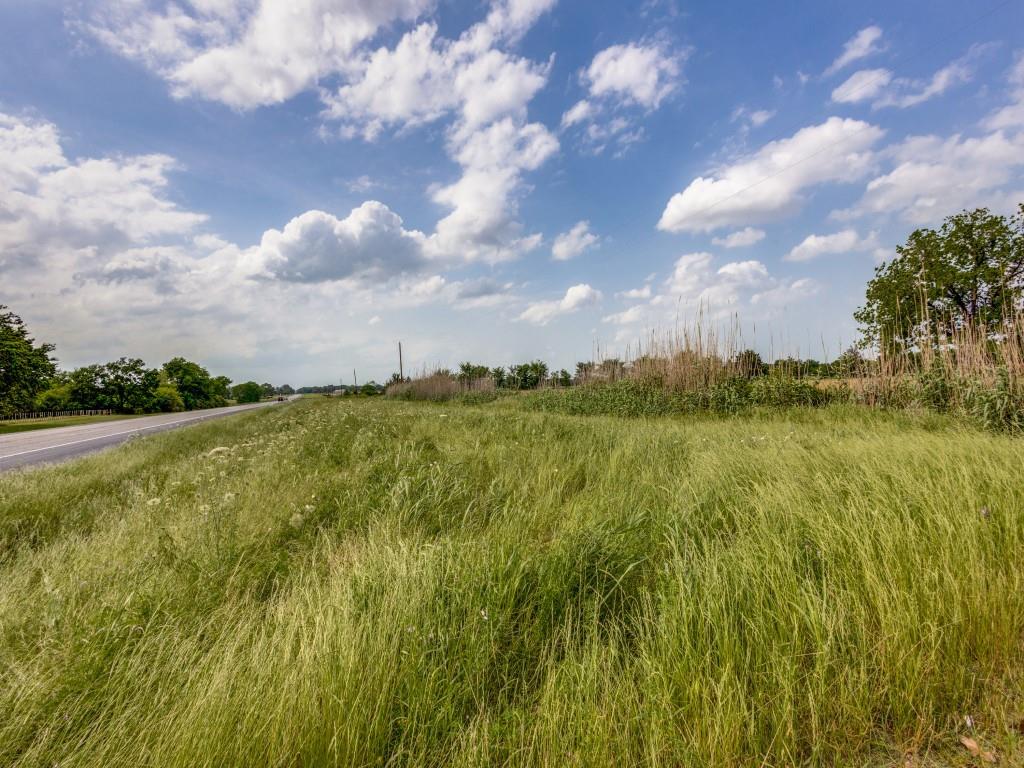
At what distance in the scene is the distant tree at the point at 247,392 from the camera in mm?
109938

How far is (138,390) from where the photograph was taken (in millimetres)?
48094

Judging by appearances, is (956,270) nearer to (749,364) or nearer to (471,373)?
(749,364)

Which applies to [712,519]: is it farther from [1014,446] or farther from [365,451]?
[365,451]

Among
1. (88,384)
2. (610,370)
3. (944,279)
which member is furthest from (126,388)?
(944,279)

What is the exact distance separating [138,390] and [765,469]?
216 feet

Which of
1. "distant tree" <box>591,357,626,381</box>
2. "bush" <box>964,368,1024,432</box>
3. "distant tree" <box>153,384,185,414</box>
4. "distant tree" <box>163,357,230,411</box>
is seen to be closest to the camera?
"bush" <box>964,368,1024,432</box>

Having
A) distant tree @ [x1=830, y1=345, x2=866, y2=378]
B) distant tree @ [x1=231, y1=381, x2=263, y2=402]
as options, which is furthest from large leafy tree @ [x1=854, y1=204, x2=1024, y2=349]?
distant tree @ [x1=231, y1=381, x2=263, y2=402]

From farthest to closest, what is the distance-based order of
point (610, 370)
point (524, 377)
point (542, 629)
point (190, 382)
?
point (190, 382)
point (524, 377)
point (610, 370)
point (542, 629)

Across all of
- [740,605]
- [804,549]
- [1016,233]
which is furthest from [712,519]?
A: [1016,233]

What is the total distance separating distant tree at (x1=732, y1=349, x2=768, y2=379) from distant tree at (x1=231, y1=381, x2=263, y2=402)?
404 ft

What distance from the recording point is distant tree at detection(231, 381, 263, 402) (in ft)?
361

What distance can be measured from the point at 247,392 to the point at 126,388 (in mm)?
69352

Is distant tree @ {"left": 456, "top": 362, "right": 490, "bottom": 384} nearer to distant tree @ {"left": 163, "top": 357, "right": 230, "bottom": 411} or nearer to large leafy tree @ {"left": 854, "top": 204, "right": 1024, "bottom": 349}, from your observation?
large leafy tree @ {"left": 854, "top": 204, "right": 1024, "bottom": 349}

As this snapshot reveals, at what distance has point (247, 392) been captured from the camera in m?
111
